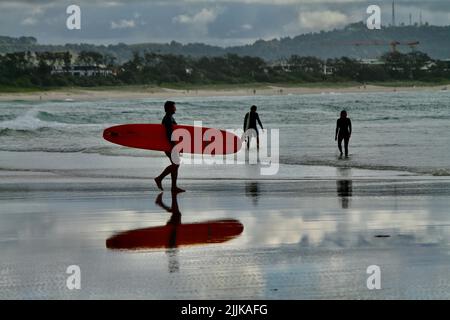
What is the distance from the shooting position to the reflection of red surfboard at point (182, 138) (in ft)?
66.2

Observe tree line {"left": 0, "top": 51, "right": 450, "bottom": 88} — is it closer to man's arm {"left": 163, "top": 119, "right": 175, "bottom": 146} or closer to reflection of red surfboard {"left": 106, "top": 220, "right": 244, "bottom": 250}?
man's arm {"left": 163, "top": 119, "right": 175, "bottom": 146}

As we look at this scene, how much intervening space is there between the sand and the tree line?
13435 cm

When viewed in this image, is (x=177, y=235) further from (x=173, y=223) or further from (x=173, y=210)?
(x=173, y=210)

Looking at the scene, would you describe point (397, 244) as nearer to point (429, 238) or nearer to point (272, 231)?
point (429, 238)

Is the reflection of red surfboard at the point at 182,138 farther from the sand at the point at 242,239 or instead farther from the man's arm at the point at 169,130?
the man's arm at the point at 169,130

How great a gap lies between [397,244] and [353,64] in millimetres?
172956

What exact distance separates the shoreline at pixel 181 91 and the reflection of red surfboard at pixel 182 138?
103 metres

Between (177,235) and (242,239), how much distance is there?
0.83 metres

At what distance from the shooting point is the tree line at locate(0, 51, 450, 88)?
511 feet

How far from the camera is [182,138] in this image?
19.8 m

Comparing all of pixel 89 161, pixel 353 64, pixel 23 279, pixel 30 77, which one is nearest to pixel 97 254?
pixel 23 279

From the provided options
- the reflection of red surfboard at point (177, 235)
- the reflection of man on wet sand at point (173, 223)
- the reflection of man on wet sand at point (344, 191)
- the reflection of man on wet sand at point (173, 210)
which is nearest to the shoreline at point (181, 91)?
the reflection of man on wet sand at point (344, 191)

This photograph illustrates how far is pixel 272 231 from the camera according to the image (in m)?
11.5
